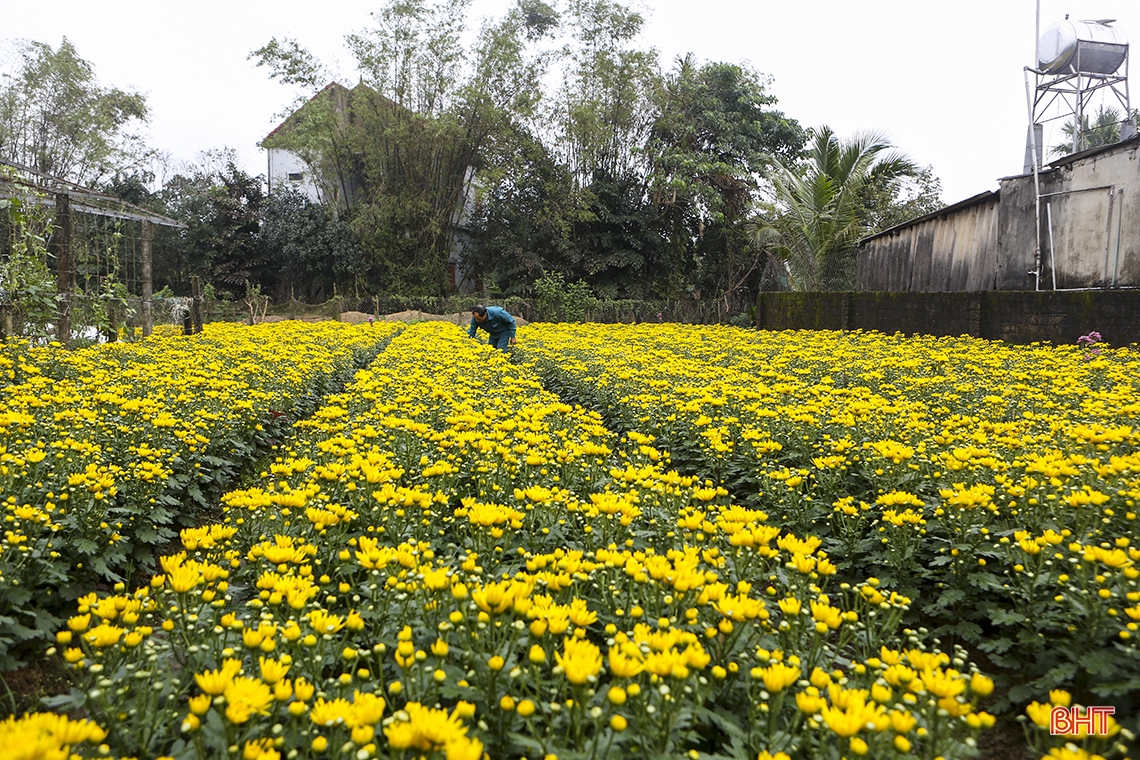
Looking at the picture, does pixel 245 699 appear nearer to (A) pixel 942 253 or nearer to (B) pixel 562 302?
(A) pixel 942 253

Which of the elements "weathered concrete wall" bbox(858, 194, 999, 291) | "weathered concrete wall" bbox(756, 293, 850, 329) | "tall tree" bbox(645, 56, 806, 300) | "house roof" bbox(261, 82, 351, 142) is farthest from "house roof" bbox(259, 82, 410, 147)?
"weathered concrete wall" bbox(858, 194, 999, 291)

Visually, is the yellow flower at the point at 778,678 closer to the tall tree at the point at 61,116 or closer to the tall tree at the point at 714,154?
the tall tree at the point at 714,154

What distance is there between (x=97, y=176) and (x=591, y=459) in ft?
121

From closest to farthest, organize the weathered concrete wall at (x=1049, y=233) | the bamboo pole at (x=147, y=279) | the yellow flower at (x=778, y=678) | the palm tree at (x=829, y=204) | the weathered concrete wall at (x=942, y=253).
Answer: the yellow flower at (x=778, y=678)
the weathered concrete wall at (x=1049, y=233)
the bamboo pole at (x=147, y=279)
the weathered concrete wall at (x=942, y=253)
the palm tree at (x=829, y=204)

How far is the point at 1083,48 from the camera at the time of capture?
13.4 metres

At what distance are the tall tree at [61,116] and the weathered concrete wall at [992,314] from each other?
32.9 m

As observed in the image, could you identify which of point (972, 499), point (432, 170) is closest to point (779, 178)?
point (432, 170)

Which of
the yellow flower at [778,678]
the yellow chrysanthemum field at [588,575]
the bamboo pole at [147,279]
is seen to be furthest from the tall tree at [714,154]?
the yellow flower at [778,678]

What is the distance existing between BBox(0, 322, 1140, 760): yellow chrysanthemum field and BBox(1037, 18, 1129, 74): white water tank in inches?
467

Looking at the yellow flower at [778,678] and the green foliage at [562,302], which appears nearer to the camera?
the yellow flower at [778,678]

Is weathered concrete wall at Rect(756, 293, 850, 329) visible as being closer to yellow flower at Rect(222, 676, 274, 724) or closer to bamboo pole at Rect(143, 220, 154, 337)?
bamboo pole at Rect(143, 220, 154, 337)

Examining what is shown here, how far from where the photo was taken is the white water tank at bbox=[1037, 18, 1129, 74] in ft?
43.8

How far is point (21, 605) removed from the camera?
2355 mm

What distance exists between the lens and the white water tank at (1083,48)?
13344 mm
